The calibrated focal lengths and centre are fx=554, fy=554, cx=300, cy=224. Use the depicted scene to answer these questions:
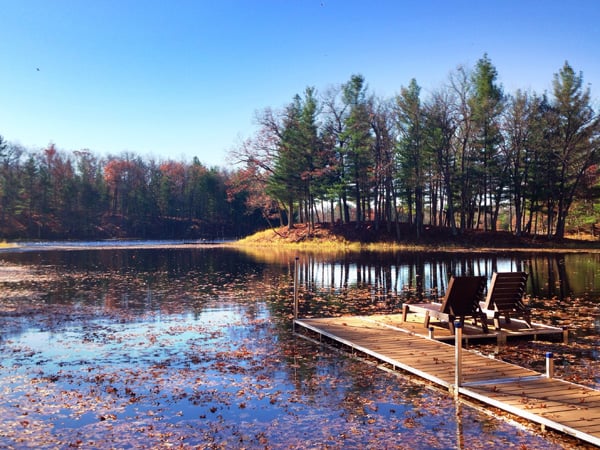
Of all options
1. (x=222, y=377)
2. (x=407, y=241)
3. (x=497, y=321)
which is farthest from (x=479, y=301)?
(x=407, y=241)

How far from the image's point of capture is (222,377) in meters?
8.16

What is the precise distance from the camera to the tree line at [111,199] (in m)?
87.5

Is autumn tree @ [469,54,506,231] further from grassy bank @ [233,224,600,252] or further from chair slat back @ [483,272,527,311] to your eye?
chair slat back @ [483,272,527,311]

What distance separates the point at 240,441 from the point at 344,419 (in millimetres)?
1278

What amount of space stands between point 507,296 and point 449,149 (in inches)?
1787

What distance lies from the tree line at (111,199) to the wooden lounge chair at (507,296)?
78.4 meters

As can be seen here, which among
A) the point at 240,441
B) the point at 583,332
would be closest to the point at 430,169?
the point at 583,332

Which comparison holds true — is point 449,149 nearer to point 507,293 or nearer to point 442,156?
point 442,156

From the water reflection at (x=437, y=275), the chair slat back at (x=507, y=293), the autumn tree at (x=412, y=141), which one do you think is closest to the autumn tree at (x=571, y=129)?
the autumn tree at (x=412, y=141)

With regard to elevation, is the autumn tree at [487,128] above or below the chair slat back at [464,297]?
above

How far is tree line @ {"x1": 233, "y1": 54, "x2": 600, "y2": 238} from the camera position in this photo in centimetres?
4884

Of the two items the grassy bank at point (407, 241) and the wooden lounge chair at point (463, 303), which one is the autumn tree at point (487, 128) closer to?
the grassy bank at point (407, 241)

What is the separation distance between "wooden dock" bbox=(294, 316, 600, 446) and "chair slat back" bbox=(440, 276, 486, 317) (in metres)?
0.82

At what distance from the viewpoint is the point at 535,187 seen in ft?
166
